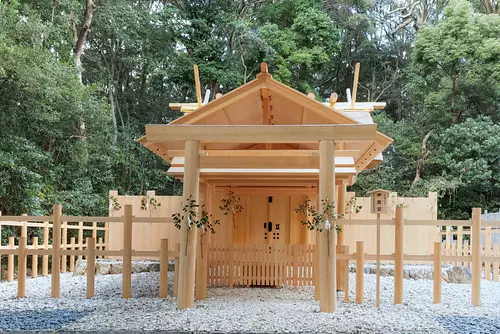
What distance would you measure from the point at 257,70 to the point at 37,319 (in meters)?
18.5

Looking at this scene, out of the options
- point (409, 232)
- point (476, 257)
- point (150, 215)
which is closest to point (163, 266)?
point (476, 257)

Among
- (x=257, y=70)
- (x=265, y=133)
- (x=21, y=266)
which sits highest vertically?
(x=257, y=70)

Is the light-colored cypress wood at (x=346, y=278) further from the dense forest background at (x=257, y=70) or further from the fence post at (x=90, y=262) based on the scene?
the dense forest background at (x=257, y=70)

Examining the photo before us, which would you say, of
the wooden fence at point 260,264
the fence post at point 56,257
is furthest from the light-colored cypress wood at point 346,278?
the fence post at point 56,257

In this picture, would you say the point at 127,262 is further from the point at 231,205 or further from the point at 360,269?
the point at 360,269

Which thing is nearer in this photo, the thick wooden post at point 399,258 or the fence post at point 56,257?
the thick wooden post at point 399,258

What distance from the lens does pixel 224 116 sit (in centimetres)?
853

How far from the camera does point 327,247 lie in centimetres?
713

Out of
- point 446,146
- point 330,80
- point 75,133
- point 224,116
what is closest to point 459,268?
point 224,116

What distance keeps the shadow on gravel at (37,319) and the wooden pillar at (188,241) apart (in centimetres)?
140

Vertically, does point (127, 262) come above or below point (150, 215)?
below

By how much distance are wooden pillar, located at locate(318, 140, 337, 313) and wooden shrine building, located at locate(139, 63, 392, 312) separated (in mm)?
13

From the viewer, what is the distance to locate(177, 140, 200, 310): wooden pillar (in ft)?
23.8

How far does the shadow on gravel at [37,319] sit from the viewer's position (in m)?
6.10
